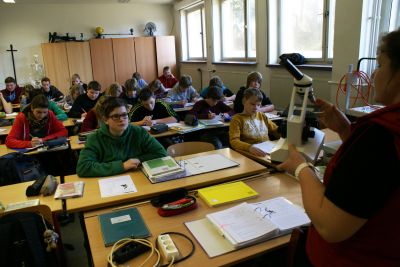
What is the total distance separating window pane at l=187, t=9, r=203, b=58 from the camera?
27.1 feet

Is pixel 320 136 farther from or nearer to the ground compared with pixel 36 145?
farther from the ground

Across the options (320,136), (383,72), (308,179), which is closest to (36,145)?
(320,136)

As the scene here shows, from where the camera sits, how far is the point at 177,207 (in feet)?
5.28

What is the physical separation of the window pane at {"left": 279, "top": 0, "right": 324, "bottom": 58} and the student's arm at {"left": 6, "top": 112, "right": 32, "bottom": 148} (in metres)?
3.81

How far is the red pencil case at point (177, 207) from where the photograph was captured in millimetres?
1592

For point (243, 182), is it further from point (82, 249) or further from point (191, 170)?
point (82, 249)

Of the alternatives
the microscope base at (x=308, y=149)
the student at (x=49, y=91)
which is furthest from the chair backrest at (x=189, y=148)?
the student at (x=49, y=91)

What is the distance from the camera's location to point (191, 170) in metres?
2.12

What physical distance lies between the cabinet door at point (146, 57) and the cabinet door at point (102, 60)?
688 mm

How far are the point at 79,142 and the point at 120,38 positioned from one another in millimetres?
5922

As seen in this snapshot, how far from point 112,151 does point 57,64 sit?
263 inches

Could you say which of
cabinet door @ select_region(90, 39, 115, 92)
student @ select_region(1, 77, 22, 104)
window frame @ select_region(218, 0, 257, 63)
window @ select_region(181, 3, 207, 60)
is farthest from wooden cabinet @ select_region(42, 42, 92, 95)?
window frame @ select_region(218, 0, 257, 63)

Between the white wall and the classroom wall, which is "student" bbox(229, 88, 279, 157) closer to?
the classroom wall

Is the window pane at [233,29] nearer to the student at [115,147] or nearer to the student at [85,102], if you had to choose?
the student at [85,102]
